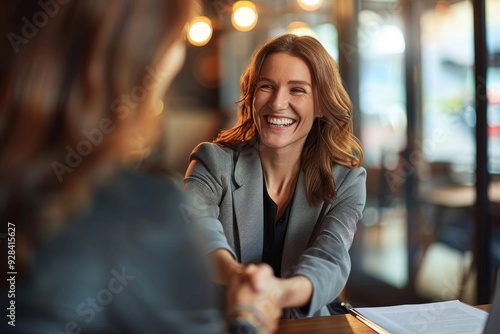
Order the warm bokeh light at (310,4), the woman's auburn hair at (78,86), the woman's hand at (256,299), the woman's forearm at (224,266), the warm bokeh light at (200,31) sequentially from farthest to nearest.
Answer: the warm bokeh light at (310,4), the warm bokeh light at (200,31), the woman's forearm at (224,266), the woman's hand at (256,299), the woman's auburn hair at (78,86)

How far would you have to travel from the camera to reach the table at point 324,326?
1.18 m

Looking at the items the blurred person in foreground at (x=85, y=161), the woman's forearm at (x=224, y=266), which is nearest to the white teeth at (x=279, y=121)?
the woman's forearm at (x=224, y=266)

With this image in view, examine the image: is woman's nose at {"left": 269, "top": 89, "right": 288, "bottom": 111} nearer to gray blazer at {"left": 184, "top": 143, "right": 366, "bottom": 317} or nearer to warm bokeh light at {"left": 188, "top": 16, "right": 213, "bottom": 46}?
gray blazer at {"left": 184, "top": 143, "right": 366, "bottom": 317}

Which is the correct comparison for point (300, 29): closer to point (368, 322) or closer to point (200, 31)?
point (200, 31)

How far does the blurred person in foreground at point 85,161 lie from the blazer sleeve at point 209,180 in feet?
2.25

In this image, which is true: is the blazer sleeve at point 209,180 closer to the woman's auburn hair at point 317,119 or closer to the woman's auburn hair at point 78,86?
the woman's auburn hair at point 317,119

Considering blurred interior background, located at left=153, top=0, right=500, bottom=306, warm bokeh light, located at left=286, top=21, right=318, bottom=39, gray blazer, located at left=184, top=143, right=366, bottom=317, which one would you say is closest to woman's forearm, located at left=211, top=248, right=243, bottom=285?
gray blazer, located at left=184, top=143, right=366, bottom=317

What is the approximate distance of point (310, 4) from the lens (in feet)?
6.81

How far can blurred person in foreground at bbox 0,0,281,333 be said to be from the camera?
30.5 inches

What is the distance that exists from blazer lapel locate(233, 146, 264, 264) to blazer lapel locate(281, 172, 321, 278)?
82 mm

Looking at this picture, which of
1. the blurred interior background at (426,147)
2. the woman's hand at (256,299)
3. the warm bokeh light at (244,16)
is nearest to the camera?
the woman's hand at (256,299)

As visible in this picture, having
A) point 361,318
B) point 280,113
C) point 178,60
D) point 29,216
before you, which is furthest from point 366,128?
point 29,216

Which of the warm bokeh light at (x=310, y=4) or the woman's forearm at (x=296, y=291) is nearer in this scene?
the woman's forearm at (x=296, y=291)

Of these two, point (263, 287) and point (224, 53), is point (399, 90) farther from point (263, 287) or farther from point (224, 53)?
point (263, 287)
